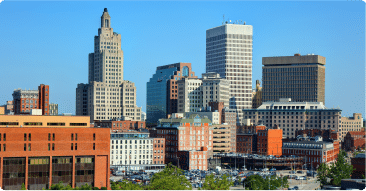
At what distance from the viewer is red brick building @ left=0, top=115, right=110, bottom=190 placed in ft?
527

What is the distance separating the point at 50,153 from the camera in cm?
16500

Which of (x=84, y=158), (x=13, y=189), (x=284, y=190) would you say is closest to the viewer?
(x=13, y=189)

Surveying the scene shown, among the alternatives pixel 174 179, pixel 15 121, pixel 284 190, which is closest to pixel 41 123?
pixel 15 121

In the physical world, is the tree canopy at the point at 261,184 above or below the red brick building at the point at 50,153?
below

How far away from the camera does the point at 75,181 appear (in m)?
166

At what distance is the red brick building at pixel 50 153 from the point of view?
527 ft

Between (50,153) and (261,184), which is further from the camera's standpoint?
(261,184)

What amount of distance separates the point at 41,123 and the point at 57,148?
11.8 meters

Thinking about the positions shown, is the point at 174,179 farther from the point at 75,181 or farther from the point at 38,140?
the point at 38,140

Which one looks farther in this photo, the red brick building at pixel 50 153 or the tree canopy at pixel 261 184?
the tree canopy at pixel 261 184

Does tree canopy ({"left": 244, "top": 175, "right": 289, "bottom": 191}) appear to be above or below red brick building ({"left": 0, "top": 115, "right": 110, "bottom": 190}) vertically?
below

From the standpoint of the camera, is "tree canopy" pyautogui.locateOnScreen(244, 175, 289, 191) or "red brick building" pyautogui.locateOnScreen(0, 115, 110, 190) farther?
"tree canopy" pyautogui.locateOnScreen(244, 175, 289, 191)

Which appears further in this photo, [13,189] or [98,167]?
[98,167]

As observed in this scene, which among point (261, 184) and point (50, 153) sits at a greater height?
A: point (50, 153)
